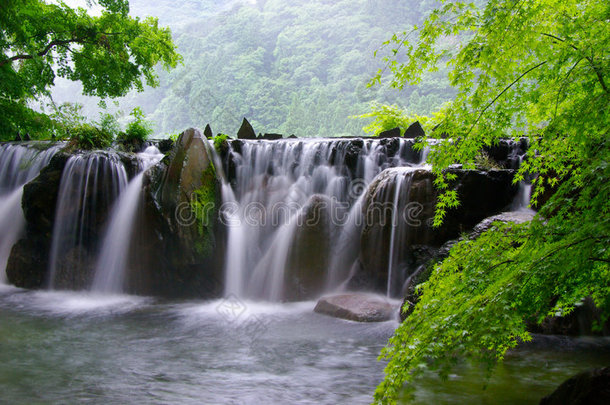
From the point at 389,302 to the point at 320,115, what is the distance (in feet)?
131

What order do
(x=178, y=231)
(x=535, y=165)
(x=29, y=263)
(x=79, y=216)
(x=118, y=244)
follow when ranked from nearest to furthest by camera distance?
1. (x=535, y=165)
2. (x=178, y=231)
3. (x=118, y=244)
4. (x=79, y=216)
5. (x=29, y=263)

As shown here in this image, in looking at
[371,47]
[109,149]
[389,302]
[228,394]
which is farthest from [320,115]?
[228,394]

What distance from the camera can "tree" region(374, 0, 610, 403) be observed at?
9.09ft

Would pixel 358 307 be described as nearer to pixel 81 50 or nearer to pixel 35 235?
pixel 35 235

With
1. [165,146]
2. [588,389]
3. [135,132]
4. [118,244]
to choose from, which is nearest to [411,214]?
[588,389]

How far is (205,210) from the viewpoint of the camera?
35.9 ft

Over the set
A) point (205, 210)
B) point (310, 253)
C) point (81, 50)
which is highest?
point (81, 50)

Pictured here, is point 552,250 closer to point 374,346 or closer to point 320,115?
point 374,346

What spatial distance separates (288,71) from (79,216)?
49577mm

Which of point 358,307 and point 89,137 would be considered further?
point 89,137

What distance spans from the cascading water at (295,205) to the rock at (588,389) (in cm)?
681

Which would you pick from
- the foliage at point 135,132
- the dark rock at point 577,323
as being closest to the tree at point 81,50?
the foliage at point 135,132

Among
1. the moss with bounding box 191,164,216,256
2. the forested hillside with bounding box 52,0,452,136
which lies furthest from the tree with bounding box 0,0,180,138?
the forested hillside with bounding box 52,0,452,136

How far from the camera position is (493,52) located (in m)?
3.46
